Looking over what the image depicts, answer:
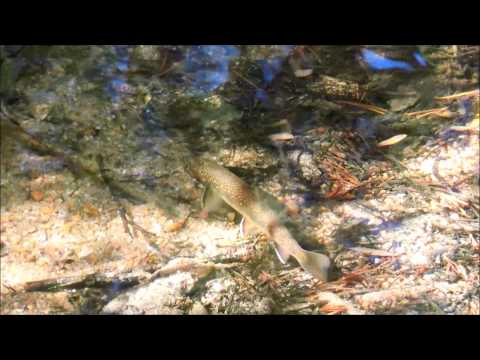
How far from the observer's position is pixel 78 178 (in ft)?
5.48

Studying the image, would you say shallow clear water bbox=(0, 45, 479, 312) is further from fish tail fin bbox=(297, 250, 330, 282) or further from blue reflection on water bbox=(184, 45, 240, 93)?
fish tail fin bbox=(297, 250, 330, 282)

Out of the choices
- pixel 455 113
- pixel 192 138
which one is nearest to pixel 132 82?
pixel 192 138

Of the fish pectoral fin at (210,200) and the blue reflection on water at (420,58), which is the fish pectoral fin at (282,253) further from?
the blue reflection on water at (420,58)

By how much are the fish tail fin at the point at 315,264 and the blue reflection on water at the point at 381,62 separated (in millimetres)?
674

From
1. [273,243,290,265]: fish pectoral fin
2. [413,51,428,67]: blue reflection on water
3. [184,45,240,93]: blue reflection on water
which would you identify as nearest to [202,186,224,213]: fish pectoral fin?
[273,243,290,265]: fish pectoral fin

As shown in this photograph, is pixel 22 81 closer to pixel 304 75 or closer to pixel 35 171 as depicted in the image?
pixel 35 171

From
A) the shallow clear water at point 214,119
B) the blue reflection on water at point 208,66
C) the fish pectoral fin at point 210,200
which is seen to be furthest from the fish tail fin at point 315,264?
the blue reflection on water at point 208,66

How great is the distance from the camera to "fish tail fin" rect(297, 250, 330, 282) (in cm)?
161

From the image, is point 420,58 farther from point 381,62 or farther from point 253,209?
point 253,209

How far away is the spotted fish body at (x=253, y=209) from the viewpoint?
5.29 feet

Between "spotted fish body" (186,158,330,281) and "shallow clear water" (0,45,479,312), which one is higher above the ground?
"shallow clear water" (0,45,479,312)

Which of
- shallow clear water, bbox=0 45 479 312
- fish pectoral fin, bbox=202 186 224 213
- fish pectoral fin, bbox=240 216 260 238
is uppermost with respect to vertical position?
shallow clear water, bbox=0 45 479 312

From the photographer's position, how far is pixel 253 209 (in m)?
1.66

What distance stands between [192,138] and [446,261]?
0.94 metres
